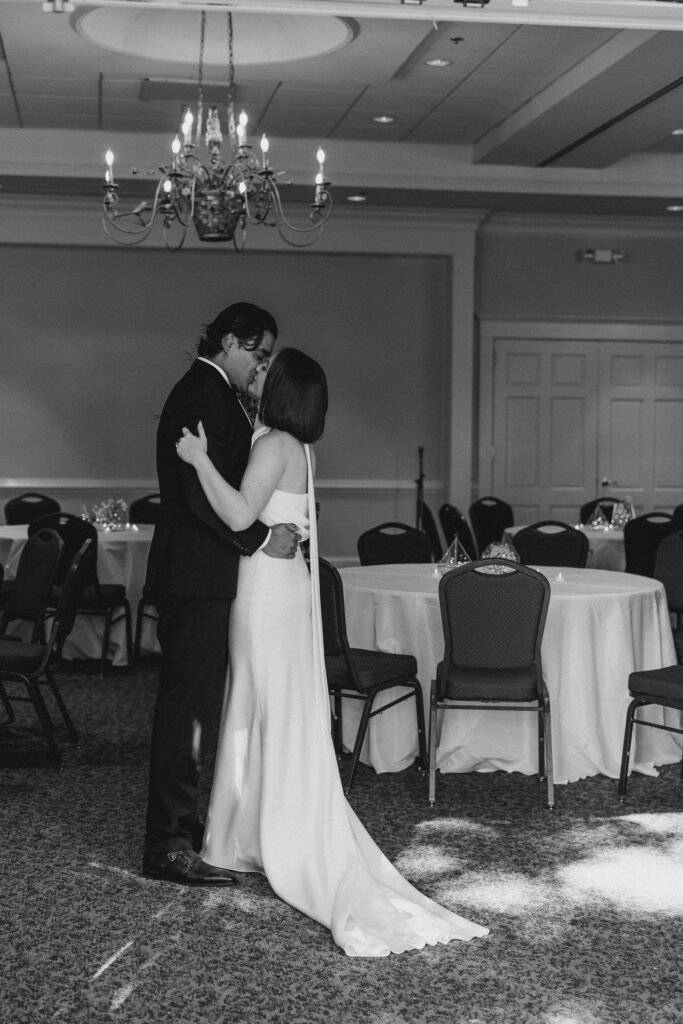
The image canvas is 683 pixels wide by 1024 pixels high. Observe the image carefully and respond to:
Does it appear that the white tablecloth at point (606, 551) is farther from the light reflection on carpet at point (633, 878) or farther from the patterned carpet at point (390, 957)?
the light reflection on carpet at point (633, 878)

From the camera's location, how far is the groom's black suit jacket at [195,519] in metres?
3.49

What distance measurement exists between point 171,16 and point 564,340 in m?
5.24

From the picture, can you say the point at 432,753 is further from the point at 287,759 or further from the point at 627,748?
the point at 287,759

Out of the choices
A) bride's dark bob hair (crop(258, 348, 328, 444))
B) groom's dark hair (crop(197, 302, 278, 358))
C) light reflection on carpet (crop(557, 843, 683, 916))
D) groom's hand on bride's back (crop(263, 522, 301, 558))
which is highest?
groom's dark hair (crop(197, 302, 278, 358))

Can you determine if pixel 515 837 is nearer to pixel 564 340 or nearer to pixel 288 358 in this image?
pixel 288 358

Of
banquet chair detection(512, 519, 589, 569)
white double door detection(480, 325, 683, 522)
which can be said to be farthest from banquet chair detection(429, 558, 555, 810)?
white double door detection(480, 325, 683, 522)

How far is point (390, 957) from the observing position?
10.3ft

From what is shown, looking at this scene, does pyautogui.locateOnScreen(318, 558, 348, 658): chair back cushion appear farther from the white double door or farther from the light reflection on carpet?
the white double door

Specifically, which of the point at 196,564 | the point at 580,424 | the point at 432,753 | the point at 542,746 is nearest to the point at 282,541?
the point at 196,564

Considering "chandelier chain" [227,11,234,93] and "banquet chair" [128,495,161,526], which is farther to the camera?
"banquet chair" [128,495,161,526]

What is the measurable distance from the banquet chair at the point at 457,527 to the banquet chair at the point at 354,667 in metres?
2.84

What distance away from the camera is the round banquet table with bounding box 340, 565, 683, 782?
4957mm

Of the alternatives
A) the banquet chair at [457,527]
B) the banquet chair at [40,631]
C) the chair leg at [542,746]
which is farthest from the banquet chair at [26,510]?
the chair leg at [542,746]

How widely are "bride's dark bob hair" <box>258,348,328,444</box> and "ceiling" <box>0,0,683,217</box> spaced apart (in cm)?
242
